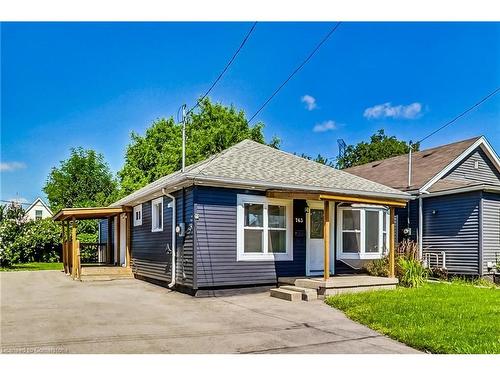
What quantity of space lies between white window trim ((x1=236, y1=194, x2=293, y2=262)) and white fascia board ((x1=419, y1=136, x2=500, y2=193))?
5.77 meters

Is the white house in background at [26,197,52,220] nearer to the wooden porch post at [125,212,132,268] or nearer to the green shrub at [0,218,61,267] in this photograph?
the green shrub at [0,218,61,267]

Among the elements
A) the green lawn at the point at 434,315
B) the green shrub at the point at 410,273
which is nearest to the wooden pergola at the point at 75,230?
the green lawn at the point at 434,315

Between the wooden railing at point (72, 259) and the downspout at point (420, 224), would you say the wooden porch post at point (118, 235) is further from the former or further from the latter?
the downspout at point (420, 224)

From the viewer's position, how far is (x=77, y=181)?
42125 millimetres

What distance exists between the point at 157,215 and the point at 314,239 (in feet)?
14.2

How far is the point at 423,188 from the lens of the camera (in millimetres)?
15094

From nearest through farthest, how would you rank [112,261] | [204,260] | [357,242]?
1. [204,260]
2. [357,242]
3. [112,261]

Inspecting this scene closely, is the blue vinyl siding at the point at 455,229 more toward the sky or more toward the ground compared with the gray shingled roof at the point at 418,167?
more toward the ground

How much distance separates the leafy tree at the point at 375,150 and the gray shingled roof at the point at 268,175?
2147cm

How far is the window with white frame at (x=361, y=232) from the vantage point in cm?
1247

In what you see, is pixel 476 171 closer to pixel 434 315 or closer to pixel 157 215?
pixel 434 315

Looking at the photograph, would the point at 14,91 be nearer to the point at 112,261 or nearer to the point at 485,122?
the point at 112,261
